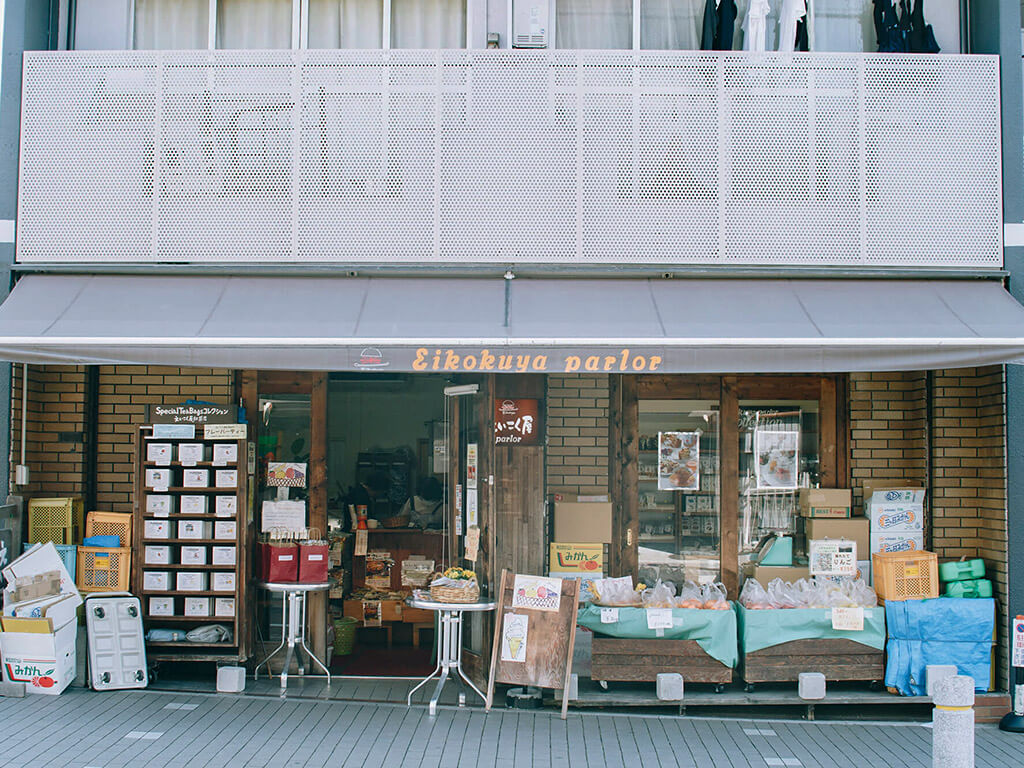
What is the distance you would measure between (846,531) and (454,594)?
12.8 feet

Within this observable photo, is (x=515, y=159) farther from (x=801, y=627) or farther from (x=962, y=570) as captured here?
(x=962, y=570)

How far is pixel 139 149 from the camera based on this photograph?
25.7ft

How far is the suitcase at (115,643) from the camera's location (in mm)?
7746

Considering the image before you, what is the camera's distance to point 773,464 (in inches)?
344

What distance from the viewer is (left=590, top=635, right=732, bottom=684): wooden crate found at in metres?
7.60

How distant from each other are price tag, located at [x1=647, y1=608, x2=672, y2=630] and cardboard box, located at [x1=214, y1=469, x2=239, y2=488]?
13.4 ft

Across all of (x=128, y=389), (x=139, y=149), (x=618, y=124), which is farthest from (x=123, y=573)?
(x=618, y=124)

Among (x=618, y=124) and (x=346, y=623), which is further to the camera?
(x=346, y=623)

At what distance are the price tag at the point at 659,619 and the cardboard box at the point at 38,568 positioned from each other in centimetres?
518

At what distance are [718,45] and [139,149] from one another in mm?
5499

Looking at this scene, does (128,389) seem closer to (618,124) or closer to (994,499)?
(618,124)

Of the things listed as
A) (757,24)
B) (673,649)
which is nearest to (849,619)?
(673,649)

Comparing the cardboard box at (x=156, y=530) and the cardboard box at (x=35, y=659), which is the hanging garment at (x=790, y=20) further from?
the cardboard box at (x=35, y=659)

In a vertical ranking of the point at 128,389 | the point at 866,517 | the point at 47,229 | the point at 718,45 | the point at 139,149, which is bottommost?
the point at 866,517
